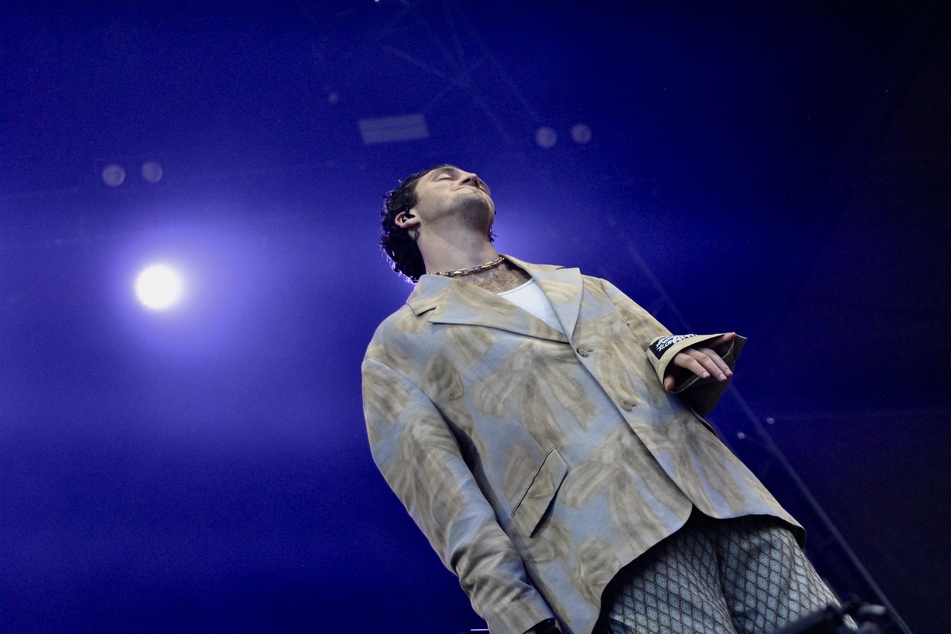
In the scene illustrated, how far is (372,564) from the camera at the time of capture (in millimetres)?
Answer: 2641

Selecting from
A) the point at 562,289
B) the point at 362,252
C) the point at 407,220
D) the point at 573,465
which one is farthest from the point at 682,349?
the point at 362,252

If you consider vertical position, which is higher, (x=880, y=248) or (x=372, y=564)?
(x=880, y=248)

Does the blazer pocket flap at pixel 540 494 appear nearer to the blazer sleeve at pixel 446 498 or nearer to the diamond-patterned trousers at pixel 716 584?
the blazer sleeve at pixel 446 498

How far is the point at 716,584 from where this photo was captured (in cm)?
159

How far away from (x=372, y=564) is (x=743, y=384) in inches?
58.0

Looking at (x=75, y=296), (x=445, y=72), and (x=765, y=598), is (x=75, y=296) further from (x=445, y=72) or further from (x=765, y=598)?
(x=765, y=598)

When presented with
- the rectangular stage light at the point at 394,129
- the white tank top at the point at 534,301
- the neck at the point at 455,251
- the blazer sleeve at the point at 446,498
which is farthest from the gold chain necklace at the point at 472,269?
the rectangular stage light at the point at 394,129

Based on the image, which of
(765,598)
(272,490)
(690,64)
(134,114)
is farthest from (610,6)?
(765,598)

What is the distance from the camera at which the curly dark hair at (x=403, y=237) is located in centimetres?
251

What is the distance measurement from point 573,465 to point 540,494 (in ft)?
0.33

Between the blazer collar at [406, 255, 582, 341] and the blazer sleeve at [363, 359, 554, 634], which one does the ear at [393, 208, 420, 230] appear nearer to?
the blazer collar at [406, 255, 582, 341]

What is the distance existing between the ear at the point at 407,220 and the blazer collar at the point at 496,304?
302 millimetres

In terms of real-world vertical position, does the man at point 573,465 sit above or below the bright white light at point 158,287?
below

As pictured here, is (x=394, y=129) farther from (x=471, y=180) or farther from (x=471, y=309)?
(x=471, y=309)
